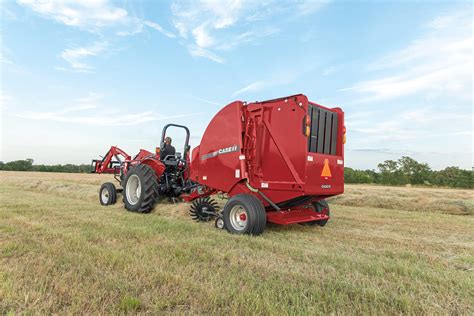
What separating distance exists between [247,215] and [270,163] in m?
1.05

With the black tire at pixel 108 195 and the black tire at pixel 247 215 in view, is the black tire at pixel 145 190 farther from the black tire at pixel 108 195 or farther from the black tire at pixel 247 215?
the black tire at pixel 247 215

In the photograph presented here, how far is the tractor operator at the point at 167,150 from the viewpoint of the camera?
804cm

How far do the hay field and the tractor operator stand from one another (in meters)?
2.58

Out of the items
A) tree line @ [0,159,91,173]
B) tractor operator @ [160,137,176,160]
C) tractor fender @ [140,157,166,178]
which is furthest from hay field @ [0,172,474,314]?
tree line @ [0,159,91,173]

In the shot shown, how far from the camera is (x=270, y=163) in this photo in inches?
215

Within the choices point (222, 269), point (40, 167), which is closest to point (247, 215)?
point (222, 269)

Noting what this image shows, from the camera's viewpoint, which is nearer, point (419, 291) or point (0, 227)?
point (419, 291)

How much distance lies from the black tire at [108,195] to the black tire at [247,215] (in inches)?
178

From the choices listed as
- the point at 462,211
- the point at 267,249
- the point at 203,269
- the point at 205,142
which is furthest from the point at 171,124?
the point at 462,211

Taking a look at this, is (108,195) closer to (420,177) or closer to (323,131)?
(323,131)

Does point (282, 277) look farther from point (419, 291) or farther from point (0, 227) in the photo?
point (0, 227)

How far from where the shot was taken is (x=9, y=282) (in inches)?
106

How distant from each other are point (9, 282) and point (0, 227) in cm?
283

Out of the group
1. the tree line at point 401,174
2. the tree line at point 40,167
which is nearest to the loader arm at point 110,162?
the tree line at point 401,174
